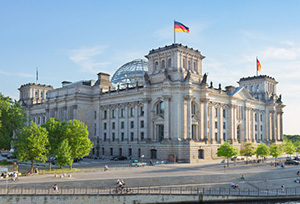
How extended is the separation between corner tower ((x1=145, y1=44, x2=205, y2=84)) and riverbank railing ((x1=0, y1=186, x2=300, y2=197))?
1433 inches

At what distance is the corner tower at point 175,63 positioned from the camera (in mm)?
81500

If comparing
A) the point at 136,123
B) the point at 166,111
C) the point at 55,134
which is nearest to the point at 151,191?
the point at 55,134

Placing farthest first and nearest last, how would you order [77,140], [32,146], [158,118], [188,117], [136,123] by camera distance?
[136,123] < [158,118] < [188,117] < [77,140] < [32,146]

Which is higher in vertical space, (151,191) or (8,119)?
(8,119)

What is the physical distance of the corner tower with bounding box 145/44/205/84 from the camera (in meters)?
81.5

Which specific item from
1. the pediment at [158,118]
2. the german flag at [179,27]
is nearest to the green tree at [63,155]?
the pediment at [158,118]

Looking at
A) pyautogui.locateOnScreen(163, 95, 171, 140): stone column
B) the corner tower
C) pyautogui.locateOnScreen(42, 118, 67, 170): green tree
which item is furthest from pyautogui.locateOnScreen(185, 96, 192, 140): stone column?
pyautogui.locateOnScreen(42, 118, 67, 170): green tree

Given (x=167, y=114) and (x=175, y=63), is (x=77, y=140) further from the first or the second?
(x=175, y=63)

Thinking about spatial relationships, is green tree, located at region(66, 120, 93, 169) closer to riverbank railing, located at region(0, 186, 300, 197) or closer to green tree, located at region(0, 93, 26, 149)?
riverbank railing, located at region(0, 186, 300, 197)

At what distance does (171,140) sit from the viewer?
78375 mm

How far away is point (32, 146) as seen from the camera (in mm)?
54562

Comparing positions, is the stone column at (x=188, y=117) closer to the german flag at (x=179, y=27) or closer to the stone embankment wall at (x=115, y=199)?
the german flag at (x=179, y=27)

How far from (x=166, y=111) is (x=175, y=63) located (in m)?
12.8

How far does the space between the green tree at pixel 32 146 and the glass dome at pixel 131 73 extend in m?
62.9
